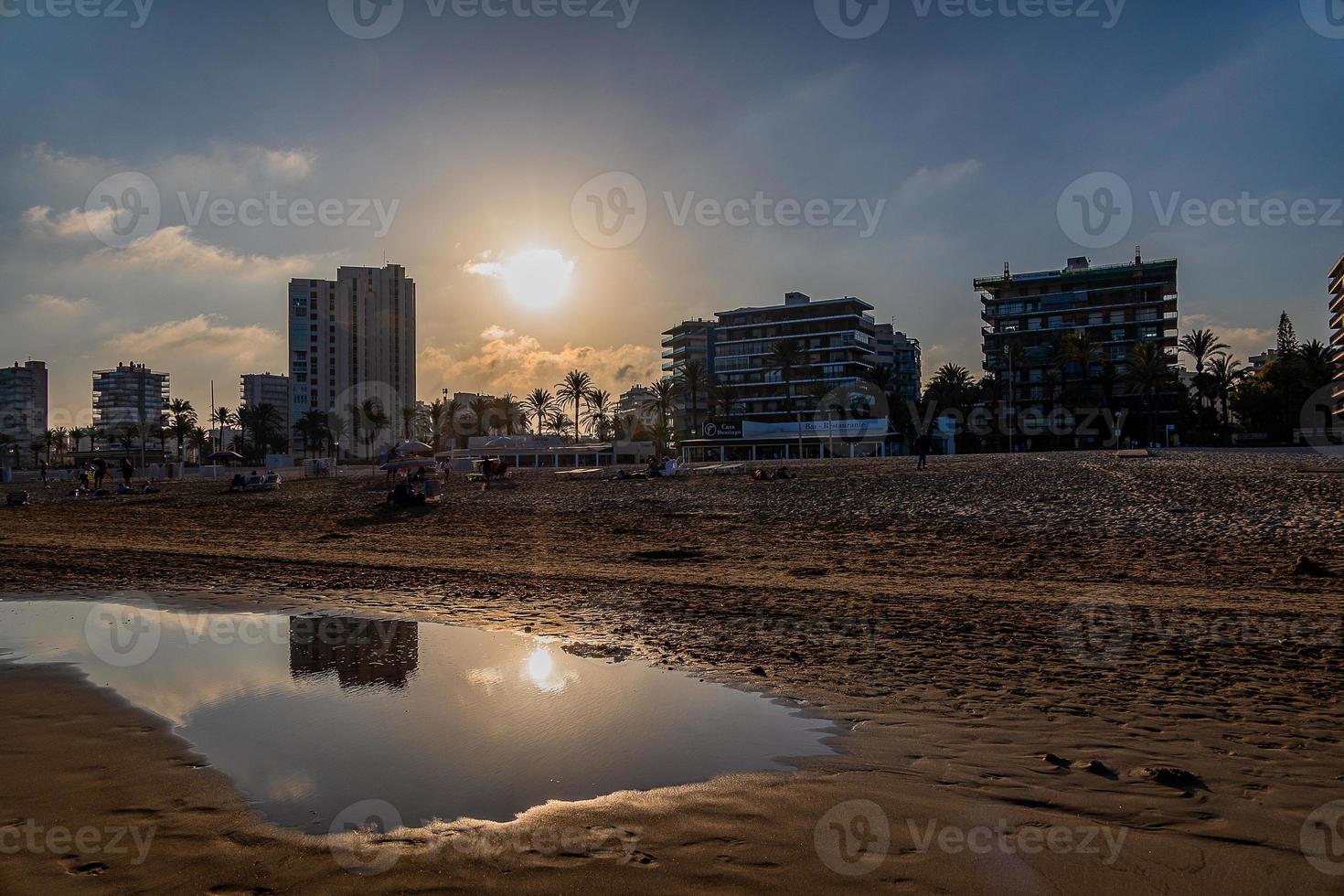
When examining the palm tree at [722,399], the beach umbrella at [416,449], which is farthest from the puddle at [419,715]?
the palm tree at [722,399]

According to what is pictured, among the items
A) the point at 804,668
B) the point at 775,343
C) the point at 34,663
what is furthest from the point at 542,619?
the point at 775,343

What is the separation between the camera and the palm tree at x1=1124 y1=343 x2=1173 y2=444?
91438 mm

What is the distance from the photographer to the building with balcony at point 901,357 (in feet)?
506

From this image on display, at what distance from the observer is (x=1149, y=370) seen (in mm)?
91375

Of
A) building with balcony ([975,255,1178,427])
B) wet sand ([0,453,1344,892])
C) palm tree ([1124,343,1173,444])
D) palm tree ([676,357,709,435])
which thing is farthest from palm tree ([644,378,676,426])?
wet sand ([0,453,1344,892])

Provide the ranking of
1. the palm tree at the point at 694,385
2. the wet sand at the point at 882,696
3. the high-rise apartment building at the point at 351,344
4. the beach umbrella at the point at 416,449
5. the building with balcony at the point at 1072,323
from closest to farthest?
the wet sand at the point at 882,696, the beach umbrella at the point at 416,449, the building with balcony at the point at 1072,323, the palm tree at the point at 694,385, the high-rise apartment building at the point at 351,344

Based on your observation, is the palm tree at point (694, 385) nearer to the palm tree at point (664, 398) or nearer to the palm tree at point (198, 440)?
the palm tree at point (664, 398)

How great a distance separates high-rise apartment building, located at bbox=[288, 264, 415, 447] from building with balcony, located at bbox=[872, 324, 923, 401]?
3947 inches

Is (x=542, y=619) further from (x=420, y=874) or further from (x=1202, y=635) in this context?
(x=1202, y=635)

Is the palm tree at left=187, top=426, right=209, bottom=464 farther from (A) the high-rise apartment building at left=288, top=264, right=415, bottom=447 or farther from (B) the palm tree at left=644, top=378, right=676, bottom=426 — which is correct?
(B) the palm tree at left=644, top=378, right=676, bottom=426

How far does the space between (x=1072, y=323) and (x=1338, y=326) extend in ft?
109

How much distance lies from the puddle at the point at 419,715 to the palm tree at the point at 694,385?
113490 mm

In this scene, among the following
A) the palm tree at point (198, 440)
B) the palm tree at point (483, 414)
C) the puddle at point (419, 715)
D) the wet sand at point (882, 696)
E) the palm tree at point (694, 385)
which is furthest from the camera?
the palm tree at point (483, 414)

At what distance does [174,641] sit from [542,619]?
14.3ft
